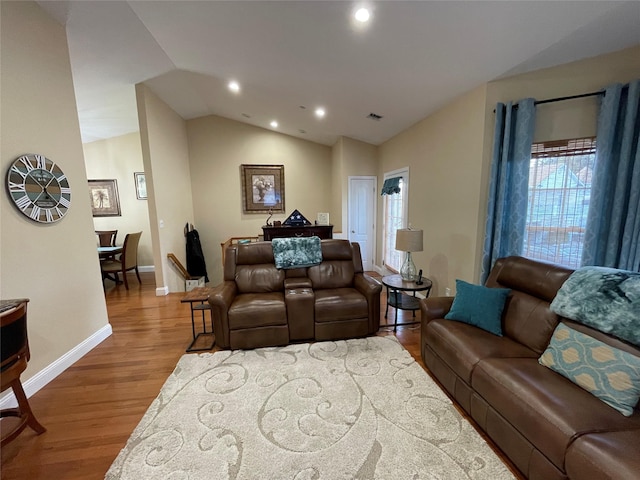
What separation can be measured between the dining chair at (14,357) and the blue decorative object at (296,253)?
2.05m

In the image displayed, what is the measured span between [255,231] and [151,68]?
11.6 feet

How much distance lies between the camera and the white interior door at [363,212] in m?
5.49

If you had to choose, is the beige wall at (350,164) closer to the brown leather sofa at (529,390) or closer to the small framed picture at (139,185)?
the brown leather sofa at (529,390)

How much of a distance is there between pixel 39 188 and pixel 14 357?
4.60ft

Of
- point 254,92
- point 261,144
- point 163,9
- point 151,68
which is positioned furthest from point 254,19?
point 261,144

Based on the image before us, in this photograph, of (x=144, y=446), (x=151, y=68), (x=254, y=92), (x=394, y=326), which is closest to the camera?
(x=144, y=446)

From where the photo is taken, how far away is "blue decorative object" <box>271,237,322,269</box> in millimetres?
3135

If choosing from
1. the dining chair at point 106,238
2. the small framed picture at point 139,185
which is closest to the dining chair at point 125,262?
the dining chair at point 106,238

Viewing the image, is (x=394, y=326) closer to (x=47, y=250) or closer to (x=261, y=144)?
(x=47, y=250)

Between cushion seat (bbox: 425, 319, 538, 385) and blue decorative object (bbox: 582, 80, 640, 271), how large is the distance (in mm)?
1244

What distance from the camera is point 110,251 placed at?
4.76 metres

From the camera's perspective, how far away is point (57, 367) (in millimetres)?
2281

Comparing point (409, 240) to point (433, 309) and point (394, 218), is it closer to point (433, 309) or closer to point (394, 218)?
point (433, 309)

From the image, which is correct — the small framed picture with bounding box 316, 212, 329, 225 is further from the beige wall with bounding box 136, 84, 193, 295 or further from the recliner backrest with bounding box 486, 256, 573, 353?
the recliner backrest with bounding box 486, 256, 573, 353
